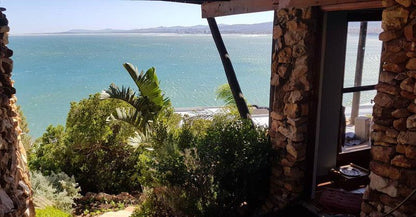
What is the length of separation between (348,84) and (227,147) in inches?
91.8

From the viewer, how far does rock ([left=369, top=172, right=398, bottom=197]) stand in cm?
363

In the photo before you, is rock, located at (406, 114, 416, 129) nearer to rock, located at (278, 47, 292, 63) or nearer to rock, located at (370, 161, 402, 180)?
rock, located at (370, 161, 402, 180)

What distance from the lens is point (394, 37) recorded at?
350 cm

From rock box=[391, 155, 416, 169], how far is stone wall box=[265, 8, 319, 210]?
1472 mm

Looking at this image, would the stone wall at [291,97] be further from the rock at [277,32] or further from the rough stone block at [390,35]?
the rough stone block at [390,35]

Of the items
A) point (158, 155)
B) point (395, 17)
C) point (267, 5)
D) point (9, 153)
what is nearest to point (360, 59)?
point (267, 5)

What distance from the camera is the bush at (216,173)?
490 centimetres

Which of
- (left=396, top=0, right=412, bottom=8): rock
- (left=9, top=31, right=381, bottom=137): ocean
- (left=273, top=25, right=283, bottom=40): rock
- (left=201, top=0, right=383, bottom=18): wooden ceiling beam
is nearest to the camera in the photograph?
(left=396, top=0, right=412, bottom=8): rock

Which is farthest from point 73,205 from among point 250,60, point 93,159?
point 250,60

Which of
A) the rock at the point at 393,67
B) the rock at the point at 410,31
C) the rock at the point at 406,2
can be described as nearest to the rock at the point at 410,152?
the rock at the point at 393,67

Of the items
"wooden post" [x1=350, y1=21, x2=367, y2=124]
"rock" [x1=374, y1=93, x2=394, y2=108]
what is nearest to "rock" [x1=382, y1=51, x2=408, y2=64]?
"rock" [x1=374, y1=93, x2=394, y2=108]

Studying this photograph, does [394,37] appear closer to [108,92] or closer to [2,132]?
[2,132]

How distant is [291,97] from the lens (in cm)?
493

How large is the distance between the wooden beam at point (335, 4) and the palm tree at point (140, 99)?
4.56m
